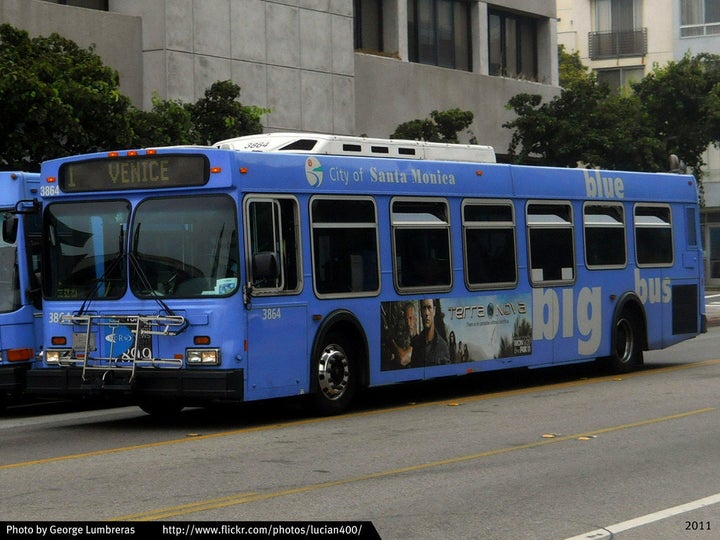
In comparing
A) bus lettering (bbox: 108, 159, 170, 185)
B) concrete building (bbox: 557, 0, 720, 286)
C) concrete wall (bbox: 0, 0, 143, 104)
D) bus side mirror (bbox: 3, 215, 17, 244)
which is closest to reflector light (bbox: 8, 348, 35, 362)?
bus side mirror (bbox: 3, 215, 17, 244)

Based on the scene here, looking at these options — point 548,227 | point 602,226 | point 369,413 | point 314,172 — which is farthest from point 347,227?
point 602,226

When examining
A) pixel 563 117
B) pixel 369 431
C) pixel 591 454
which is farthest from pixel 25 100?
pixel 563 117

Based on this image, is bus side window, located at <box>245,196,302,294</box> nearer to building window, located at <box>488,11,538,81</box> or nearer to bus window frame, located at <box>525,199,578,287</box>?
bus window frame, located at <box>525,199,578,287</box>

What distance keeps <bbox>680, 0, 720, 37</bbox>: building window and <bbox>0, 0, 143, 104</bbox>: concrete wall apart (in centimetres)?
3882

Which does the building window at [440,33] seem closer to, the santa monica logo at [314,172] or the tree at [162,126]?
the tree at [162,126]

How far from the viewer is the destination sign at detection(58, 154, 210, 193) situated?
43.9ft

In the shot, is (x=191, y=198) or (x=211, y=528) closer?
(x=211, y=528)

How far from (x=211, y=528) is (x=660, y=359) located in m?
15.5

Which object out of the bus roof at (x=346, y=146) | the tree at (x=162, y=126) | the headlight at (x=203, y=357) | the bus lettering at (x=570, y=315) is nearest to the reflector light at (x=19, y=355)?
the headlight at (x=203, y=357)

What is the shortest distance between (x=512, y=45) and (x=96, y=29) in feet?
63.2

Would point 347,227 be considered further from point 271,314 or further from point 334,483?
point 334,483

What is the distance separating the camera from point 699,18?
206ft

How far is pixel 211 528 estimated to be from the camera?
8062 millimetres

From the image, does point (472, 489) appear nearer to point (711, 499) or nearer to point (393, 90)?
point (711, 499)
